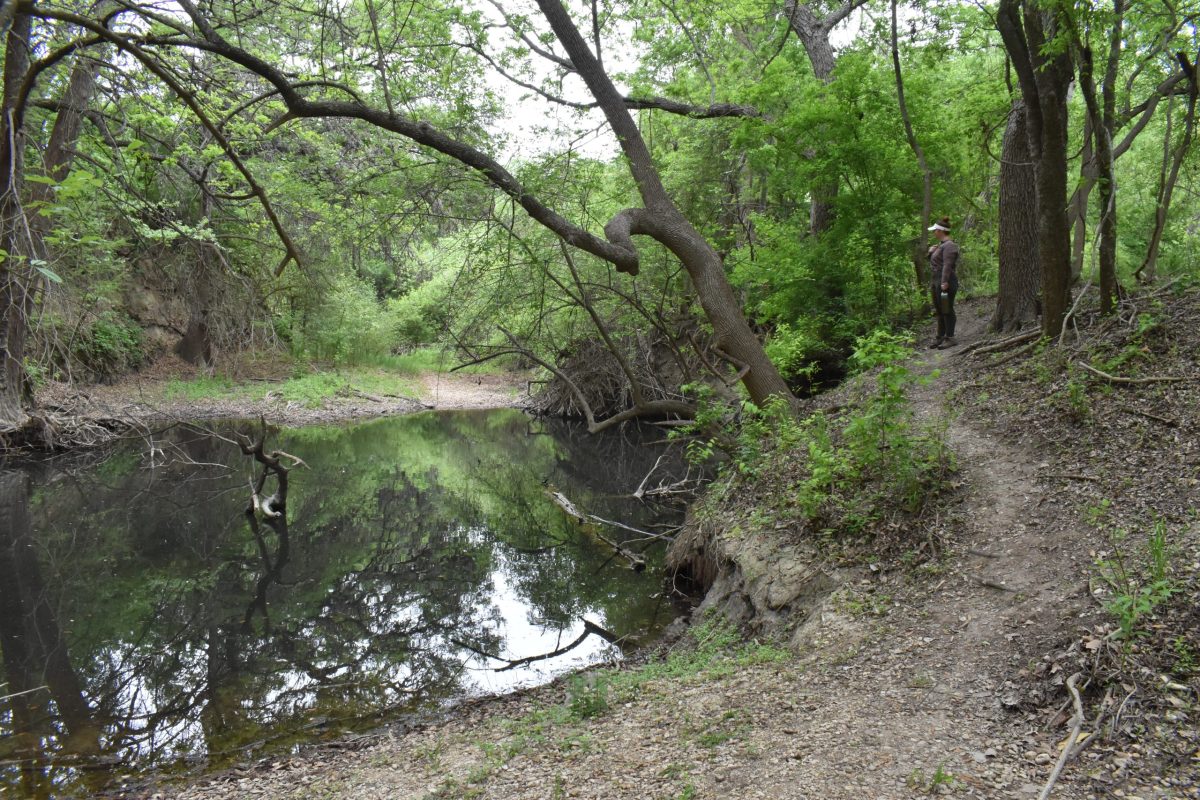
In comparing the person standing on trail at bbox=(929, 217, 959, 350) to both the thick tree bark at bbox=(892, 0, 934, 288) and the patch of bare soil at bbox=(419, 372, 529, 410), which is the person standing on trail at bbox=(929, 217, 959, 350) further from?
the patch of bare soil at bbox=(419, 372, 529, 410)

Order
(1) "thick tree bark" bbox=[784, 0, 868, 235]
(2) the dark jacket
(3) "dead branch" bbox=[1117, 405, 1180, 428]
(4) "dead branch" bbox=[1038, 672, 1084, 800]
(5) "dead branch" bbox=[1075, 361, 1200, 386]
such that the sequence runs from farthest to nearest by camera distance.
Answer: (1) "thick tree bark" bbox=[784, 0, 868, 235] < (2) the dark jacket < (5) "dead branch" bbox=[1075, 361, 1200, 386] < (3) "dead branch" bbox=[1117, 405, 1180, 428] < (4) "dead branch" bbox=[1038, 672, 1084, 800]

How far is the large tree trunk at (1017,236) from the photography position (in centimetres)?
928

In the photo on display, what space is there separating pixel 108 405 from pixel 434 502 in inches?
395

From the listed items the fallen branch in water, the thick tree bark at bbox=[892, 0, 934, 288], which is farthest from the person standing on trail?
the fallen branch in water

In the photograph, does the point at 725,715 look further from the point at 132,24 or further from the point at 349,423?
the point at 349,423

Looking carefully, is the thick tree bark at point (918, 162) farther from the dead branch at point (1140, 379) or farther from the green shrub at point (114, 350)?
the green shrub at point (114, 350)

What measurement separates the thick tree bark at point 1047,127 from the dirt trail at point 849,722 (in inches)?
99.8

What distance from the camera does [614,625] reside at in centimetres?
778

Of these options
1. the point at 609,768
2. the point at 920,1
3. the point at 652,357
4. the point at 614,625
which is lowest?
the point at 614,625

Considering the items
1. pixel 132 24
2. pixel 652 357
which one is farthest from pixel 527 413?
pixel 132 24

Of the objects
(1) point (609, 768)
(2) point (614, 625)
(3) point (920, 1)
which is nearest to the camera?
(1) point (609, 768)

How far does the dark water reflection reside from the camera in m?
5.94

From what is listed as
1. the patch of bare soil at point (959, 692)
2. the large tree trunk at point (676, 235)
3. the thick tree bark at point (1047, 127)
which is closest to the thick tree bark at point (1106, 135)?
the thick tree bark at point (1047, 127)

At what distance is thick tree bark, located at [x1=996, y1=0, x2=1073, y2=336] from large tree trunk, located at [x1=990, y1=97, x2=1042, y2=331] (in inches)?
78.5
